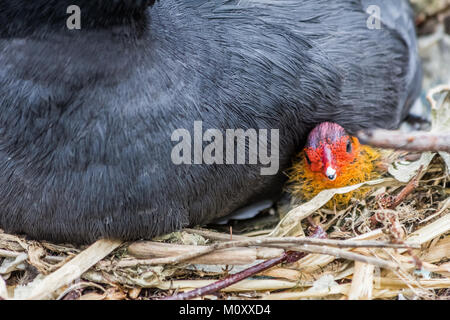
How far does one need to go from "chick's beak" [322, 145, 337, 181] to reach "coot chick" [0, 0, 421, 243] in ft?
0.45

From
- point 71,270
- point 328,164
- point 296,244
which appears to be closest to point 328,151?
point 328,164

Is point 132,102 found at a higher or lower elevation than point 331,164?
higher

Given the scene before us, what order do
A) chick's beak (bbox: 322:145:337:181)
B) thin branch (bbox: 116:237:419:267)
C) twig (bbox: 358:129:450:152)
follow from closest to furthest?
1. twig (bbox: 358:129:450:152)
2. thin branch (bbox: 116:237:419:267)
3. chick's beak (bbox: 322:145:337:181)

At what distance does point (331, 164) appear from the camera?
211 centimetres

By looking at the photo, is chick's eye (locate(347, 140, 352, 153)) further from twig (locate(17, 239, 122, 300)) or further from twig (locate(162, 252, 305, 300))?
twig (locate(17, 239, 122, 300))

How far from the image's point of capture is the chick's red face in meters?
2.09

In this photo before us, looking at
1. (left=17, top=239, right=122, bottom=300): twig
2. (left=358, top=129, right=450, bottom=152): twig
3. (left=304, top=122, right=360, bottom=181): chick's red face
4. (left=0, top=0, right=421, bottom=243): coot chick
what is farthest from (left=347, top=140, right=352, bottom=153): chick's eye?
(left=17, top=239, right=122, bottom=300): twig

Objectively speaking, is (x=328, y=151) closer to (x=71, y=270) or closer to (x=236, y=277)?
(x=236, y=277)

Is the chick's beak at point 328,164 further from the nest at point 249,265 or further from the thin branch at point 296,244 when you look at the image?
the thin branch at point 296,244

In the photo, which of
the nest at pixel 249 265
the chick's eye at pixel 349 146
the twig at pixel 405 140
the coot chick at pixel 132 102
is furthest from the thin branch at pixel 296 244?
the chick's eye at pixel 349 146

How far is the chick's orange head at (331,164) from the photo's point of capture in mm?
2102

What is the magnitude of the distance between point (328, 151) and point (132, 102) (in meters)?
0.66

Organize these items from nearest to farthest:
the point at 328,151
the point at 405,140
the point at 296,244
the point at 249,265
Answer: the point at 405,140
the point at 296,244
the point at 249,265
the point at 328,151
